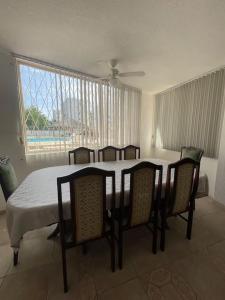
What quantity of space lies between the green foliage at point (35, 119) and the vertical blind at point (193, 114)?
2881 mm

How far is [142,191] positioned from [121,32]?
1.83 meters

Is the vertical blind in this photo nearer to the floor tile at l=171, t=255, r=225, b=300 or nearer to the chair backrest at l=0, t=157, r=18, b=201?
the floor tile at l=171, t=255, r=225, b=300

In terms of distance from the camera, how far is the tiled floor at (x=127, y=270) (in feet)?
4.16

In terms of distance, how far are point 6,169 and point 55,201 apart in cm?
73

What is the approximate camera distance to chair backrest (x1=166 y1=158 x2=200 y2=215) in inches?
61.7

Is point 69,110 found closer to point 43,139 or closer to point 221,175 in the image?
point 43,139

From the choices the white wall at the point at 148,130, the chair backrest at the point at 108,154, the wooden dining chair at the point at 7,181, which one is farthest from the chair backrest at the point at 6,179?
the white wall at the point at 148,130

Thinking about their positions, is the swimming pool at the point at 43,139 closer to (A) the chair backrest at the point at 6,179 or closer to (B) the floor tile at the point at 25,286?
(A) the chair backrest at the point at 6,179

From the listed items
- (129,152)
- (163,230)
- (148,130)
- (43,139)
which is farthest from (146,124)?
(163,230)

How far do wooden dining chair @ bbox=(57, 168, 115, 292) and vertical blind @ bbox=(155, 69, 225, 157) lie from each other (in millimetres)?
2470

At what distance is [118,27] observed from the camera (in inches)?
66.7

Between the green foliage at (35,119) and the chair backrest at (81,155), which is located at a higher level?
the green foliage at (35,119)

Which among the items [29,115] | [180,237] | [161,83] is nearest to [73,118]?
[29,115]

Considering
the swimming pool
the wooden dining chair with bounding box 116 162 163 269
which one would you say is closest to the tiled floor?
the wooden dining chair with bounding box 116 162 163 269
